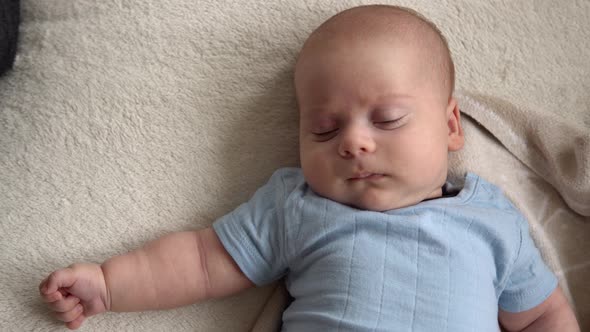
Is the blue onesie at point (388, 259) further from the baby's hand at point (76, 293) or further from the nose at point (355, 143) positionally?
the baby's hand at point (76, 293)

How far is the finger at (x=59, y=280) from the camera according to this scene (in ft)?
2.97

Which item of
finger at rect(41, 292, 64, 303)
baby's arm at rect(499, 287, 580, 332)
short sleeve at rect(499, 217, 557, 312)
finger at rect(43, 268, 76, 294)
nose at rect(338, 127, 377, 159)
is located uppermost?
nose at rect(338, 127, 377, 159)

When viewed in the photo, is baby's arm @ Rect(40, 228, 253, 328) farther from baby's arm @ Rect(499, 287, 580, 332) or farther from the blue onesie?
baby's arm @ Rect(499, 287, 580, 332)

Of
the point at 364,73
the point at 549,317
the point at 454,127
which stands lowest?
the point at 549,317

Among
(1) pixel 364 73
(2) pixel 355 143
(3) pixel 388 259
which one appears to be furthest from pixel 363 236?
(1) pixel 364 73

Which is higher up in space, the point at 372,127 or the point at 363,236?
the point at 372,127

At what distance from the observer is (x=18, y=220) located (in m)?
→ 0.99

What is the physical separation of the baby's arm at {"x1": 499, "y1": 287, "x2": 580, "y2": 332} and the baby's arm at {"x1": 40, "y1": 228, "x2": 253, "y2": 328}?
0.49 m

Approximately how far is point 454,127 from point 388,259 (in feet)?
1.01

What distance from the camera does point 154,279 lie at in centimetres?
97

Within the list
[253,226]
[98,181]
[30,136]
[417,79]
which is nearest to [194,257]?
[253,226]

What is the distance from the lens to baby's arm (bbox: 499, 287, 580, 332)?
1.06 metres

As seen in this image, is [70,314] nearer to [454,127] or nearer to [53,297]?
[53,297]

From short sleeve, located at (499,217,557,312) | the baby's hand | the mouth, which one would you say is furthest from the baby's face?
the baby's hand
